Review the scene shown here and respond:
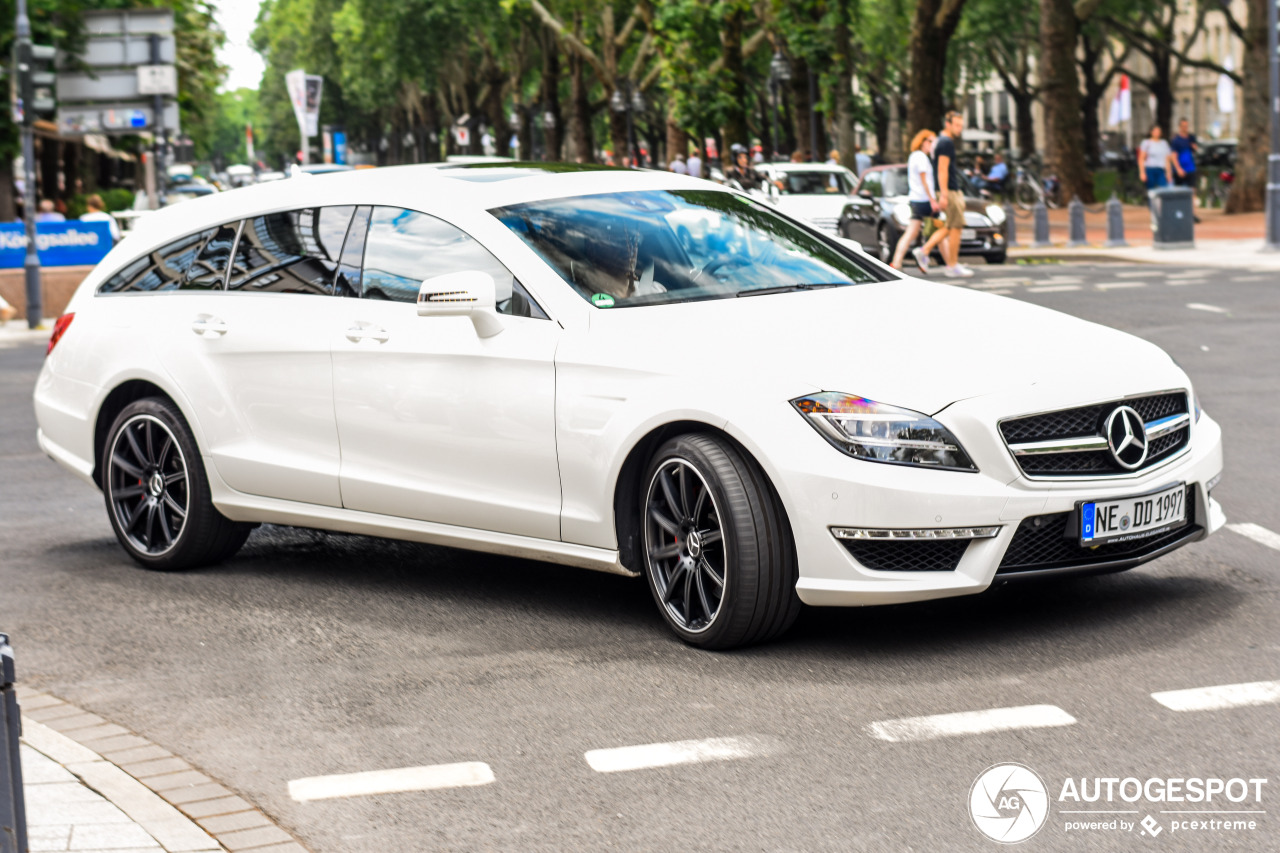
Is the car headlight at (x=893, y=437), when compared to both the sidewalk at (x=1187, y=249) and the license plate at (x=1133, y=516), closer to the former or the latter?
the license plate at (x=1133, y=516)

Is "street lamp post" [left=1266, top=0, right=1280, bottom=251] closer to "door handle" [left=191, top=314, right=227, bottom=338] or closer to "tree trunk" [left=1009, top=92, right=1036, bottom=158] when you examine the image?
"door handle" [left=191, top=314, right=227, bottom=338]

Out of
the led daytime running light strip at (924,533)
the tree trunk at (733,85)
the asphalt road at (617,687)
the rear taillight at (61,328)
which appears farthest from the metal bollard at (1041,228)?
the led daytime running light strip at (924,533)

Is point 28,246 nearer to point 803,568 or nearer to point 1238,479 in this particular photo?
point 1238,479

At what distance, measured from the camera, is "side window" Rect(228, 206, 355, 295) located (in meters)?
6.86

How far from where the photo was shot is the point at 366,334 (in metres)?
6.54

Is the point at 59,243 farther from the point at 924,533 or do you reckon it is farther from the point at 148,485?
the point at 924,533

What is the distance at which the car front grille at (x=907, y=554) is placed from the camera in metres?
5.38

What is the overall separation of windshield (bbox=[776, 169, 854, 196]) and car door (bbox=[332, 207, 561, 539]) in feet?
74.6

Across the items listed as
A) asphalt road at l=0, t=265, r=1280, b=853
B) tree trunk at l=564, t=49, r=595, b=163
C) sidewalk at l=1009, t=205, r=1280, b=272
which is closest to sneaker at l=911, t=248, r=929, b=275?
sidewalk at l=1009, t=205, r=1280, b=272

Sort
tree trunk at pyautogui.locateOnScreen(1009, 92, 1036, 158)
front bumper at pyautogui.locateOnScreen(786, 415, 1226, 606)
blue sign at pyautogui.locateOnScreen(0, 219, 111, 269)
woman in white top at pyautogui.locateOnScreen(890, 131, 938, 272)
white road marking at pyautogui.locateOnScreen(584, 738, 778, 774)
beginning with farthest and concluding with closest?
tree trunk at pyautogui.locateOnScreen(1009, 92, 1036, 158), blue sign at pyautogui.locateOnScreen(0, 219, 111, 269), woman in white top at pyautogui.locateOnScreen(890, 131, 938, 272), front bumper at pyautogui.locateOnScreen(786, 415, 1226, 606), white road marking at pyautogui.locateOnScreen(584, 738, 778, 774)

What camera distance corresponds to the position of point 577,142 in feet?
203

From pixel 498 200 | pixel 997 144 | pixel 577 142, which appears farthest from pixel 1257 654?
pixel 997 144

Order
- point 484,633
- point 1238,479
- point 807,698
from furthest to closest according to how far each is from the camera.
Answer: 1. point 1238,479
2. point 484,633
3. point 807,698

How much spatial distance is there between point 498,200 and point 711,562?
1663 millimetres
